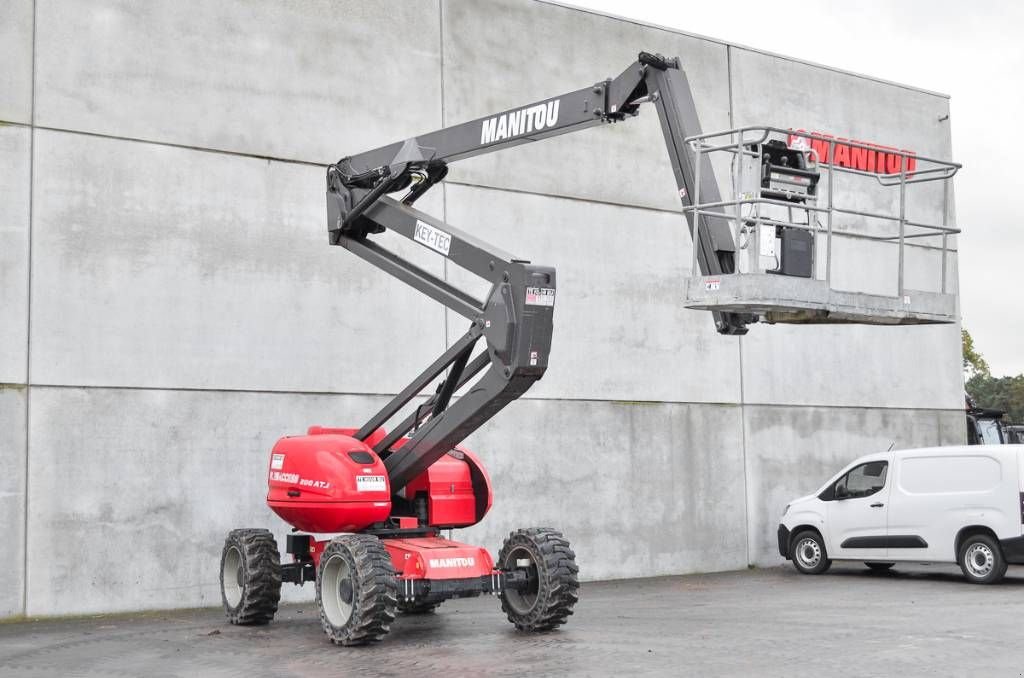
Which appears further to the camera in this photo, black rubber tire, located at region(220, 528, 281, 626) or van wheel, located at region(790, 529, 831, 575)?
van wheel, located at region(790, 529, 831, 575)

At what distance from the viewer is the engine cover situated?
1062 cm

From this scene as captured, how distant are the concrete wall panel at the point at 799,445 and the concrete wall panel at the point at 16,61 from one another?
10366mm

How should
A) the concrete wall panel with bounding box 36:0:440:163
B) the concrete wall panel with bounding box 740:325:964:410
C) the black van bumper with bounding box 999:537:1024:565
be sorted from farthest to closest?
the concrete wall panel with bounding box 740:325:964:410 → the black van bumper with bounding box 999:537:1024:565 → the concrete wall panel with bounding box 36:0:440:163

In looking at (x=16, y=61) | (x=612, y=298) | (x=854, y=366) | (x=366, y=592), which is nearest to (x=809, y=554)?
(x=854, y=366)

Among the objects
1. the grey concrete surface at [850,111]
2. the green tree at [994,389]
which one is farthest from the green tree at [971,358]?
the grey concrete surface at [850,111]

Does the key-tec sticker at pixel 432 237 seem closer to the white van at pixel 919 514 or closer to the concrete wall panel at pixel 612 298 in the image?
the concrete wall panel at pixel 612 298

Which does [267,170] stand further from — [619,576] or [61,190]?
[619,576]

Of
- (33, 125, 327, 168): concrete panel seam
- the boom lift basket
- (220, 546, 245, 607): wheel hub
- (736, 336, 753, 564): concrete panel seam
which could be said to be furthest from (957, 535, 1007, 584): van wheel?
(33, 125, 327, 168): concrete panel seam

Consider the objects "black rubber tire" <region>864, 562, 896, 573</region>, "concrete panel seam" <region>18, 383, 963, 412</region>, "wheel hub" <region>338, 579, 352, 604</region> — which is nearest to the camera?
"wheel hub" <region>338, 579, 352, 604</region>

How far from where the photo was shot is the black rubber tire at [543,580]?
1041cm

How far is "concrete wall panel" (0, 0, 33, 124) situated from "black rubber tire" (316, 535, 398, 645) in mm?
5843

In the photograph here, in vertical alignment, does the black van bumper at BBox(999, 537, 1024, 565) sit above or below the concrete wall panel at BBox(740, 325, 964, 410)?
below

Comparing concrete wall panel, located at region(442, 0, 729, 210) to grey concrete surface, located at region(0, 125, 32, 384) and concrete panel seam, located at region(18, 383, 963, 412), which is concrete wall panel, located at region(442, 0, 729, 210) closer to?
concrete panel seam, located at region(18, 383, 963, 412)

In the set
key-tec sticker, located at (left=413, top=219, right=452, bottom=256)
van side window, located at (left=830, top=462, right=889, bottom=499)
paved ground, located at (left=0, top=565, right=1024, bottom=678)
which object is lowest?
paved ground, located at (left=0, top=565, right=1024, bottom=678)
